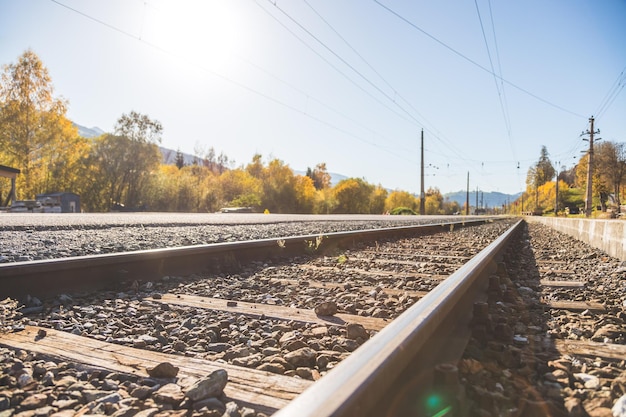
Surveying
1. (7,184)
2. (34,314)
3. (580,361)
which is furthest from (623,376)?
(7,184)

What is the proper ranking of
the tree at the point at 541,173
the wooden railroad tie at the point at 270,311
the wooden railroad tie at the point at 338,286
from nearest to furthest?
the wooden railroad tie at the point at 270,311 < the wooden railroad tie at the point at 338,286 < the tree at the point at 541,173

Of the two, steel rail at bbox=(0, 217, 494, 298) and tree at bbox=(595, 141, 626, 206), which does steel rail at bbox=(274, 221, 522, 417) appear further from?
tree at bbox=(595, 141, 626, 206)

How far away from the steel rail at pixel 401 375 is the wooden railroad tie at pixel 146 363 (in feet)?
1.28

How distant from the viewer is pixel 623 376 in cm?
159

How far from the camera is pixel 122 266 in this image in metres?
3.47

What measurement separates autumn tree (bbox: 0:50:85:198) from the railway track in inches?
1547

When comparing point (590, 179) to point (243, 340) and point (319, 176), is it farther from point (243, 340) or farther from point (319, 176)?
point (319, 176)

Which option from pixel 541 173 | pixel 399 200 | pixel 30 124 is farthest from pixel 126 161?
pixel 541 173

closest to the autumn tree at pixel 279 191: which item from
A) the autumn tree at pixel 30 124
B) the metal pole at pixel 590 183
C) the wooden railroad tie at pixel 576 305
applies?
the autumn tree at pixel 30 124

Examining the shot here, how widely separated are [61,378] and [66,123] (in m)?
44.0

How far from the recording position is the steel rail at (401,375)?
0.89 metres

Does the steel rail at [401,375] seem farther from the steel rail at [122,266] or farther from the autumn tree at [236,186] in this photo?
the autumn tree at [236,186]

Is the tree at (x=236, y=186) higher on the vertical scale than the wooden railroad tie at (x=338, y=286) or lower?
higher

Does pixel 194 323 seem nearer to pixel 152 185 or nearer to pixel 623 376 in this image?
pixel 623 376
